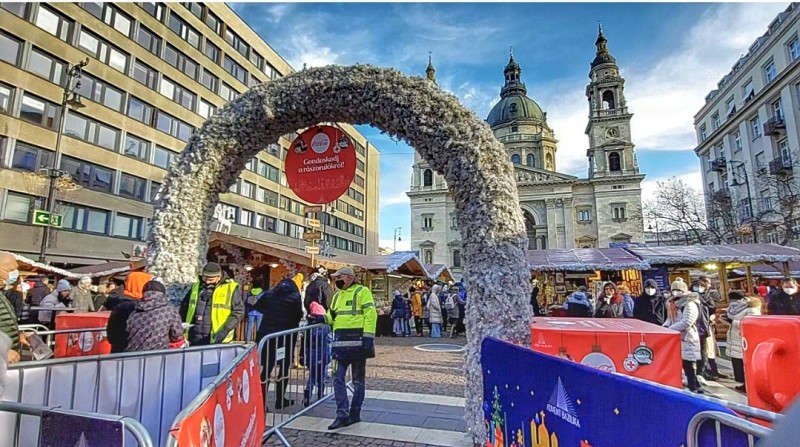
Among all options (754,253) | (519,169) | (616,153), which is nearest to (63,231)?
(754,253)

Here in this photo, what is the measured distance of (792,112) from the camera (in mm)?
27484

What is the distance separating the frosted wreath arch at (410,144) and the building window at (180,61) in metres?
28.9

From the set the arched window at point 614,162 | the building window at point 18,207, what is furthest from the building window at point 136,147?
the arched window at point 614,162

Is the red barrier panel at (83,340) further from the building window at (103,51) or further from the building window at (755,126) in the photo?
the building window at (755,126)

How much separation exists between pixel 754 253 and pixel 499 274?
16.5 metres

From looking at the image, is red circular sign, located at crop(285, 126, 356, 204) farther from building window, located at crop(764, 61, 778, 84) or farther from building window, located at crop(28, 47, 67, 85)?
building window, located at crop(764, 61, 778, 84)

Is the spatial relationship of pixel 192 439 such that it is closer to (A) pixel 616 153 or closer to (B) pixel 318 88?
(B) pixel 318 88

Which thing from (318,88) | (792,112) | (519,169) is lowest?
(318,88)

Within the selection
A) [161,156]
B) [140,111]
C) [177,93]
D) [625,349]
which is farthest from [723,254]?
[177,93]

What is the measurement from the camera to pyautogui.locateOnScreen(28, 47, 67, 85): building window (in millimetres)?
20797

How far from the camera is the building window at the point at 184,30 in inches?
1156

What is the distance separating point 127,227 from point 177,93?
1050 cm

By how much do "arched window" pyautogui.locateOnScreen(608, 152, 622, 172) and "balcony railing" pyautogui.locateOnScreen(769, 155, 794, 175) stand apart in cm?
2462

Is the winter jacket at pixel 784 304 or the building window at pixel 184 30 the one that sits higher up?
the building window at pixel 184 30
